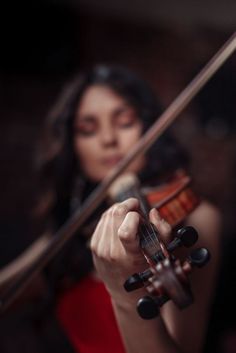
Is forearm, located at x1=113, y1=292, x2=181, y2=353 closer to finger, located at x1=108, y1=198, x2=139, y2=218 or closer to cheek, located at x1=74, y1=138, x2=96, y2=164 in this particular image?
finger, located at x1=108, y1=198, x2=139, y2=218

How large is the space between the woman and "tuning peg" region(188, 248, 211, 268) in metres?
0.11

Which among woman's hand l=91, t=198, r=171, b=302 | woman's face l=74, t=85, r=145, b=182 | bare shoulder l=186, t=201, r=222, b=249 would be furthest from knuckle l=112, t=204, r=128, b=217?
woman's face l=74, t=85, r=145, b=182

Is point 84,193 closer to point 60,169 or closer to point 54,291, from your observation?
point 60,169

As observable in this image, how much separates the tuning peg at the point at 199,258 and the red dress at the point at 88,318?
0.20 metres

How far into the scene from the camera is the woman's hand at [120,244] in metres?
0.38

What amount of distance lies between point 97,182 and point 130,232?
410 mm

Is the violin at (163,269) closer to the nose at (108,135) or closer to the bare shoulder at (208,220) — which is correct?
the bare shoulder at (208,220)

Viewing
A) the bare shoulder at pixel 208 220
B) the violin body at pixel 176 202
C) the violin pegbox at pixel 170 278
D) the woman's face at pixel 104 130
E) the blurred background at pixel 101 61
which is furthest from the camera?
the blurred background at pixel 101 61

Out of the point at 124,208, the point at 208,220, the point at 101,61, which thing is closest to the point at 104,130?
the point at 208,220

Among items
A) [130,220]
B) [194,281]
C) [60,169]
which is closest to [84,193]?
[60,169]

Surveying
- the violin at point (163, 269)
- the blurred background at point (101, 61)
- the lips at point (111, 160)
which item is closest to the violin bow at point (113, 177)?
the lips at point (111, 160)

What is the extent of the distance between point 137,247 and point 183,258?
0.12 feet

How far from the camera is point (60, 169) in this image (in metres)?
0.86

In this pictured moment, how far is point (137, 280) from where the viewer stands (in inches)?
14.4
